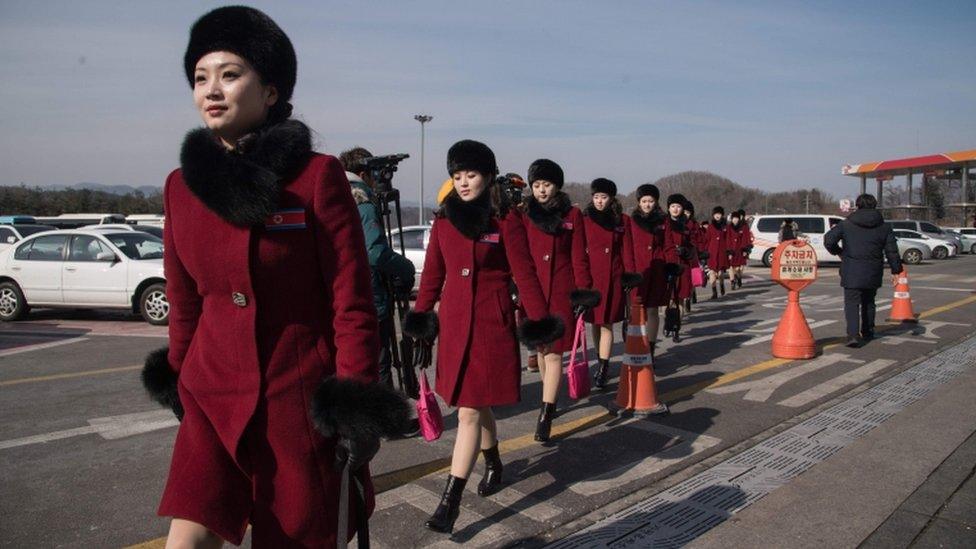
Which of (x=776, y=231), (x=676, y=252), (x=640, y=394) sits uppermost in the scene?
(x=776, y=231)

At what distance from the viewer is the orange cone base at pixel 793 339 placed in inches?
322

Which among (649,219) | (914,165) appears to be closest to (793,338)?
(649,219)

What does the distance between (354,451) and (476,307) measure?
201 cm

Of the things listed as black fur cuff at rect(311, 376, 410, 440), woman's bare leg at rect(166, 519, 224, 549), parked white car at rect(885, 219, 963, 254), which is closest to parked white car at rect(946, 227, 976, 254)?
parked white car at rect(885, 219, 963, 254)

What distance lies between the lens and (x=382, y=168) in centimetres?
516

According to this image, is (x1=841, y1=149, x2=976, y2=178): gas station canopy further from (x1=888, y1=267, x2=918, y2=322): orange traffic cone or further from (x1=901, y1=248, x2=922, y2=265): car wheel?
(x1=888, y1=267, x2=918, y2=322): orange traffic cone

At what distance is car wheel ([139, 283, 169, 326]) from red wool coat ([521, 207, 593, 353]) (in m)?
7.83

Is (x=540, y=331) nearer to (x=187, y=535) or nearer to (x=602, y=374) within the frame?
(x=187, y=535)

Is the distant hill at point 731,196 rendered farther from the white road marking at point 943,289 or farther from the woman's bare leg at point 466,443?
the woman's bare leg at point 466,443

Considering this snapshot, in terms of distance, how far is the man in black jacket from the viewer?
888cm

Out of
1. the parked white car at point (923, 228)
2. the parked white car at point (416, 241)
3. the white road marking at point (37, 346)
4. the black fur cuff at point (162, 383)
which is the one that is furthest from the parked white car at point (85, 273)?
the parked white car at point (923, 228)

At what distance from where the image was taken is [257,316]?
1.99 m

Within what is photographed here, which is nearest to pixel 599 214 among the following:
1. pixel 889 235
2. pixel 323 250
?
pixel 889 235

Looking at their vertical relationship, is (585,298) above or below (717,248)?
below
